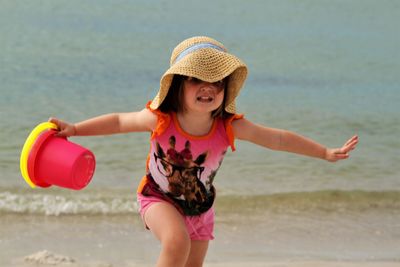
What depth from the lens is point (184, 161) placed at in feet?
11.7

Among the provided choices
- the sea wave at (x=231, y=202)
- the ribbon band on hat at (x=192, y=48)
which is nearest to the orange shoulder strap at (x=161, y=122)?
the ribbon band on hat at (x=192, y=48)

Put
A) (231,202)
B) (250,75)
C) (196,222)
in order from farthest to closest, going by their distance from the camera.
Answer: (250,75) < (231,202) < (196,222)

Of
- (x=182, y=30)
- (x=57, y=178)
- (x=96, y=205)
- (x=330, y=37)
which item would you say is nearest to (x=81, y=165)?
(x=57, y=178)

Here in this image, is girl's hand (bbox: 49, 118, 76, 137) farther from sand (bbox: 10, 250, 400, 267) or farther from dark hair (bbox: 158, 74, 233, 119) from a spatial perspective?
sand (bbox: 10, 250, 400, 267)

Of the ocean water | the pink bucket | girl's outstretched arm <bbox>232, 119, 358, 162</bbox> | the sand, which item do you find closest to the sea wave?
the ocean water

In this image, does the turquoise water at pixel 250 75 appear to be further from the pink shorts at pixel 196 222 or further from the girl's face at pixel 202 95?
the girl's face at pixel 202 95

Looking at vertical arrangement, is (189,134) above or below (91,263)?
above

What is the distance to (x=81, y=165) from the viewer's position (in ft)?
11.5

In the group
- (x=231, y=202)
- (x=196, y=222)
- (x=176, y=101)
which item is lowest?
(x=231, y=202)

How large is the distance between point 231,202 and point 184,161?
2.47 metres

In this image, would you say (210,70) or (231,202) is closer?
(210,70)

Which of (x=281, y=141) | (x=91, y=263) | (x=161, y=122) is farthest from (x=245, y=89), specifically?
(x=161, y=122)

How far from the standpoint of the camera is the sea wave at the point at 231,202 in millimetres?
5621

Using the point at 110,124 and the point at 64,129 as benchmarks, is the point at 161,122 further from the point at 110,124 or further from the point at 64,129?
the point at 64,129
